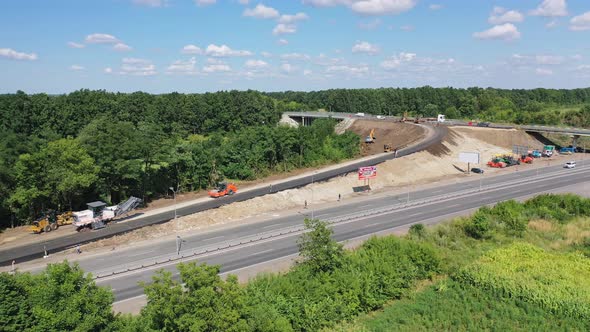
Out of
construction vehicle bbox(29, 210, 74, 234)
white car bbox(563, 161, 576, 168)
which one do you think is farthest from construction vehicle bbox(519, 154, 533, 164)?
construction vehicle bbox(29, 210, 74, 234)

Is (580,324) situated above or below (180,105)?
below

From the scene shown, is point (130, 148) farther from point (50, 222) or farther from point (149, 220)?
point (50, 222)

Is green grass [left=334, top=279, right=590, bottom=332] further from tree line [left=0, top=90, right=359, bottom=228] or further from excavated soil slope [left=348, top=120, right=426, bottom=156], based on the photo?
excavated soil slope [left=348, top=120, right=426, bottom=156]

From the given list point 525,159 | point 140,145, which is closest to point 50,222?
point 140,145

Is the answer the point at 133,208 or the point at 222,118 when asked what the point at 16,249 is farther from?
the point at 222,118

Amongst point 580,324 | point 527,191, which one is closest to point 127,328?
point 580,324


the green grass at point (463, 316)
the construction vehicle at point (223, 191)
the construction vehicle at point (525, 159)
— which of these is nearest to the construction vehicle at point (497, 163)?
the construction vehicle at point (525, 159)
